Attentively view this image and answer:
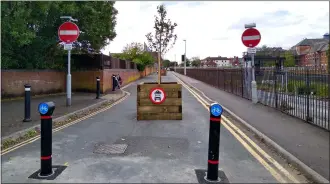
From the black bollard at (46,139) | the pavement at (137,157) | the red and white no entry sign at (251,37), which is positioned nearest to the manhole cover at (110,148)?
the pavement at (137,157)

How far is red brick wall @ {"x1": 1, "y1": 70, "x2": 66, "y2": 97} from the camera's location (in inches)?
553

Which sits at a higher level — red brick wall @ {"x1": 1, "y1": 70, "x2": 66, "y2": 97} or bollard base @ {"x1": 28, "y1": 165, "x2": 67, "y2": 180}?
red brick wall @ {"x1": 1, "y1": 70, "x2": 66, "y2": 97}

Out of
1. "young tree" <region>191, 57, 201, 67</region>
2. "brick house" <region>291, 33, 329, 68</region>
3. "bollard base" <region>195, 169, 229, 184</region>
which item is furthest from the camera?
"young tree" <region>191, 57, 201, 67</region>

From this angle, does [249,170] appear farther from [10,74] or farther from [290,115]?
[10,74]

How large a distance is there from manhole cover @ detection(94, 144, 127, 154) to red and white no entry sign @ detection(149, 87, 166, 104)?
3.24 metres

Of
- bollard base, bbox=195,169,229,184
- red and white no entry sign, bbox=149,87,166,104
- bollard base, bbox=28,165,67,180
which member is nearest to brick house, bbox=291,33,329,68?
red and white no entry sign, bbox=149,87,166,104

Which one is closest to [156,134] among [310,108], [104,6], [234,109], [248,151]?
[248,151]

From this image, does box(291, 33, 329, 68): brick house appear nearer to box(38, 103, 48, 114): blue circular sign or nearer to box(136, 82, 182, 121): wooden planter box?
box(136, 82, 182, 121): wooden planter box

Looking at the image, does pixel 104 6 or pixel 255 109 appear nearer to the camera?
pixel 255 109

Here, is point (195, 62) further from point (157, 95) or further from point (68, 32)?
point (157, 95)

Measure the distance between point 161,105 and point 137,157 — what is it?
4284 millimetres

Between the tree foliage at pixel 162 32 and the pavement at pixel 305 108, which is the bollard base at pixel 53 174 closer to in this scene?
the pavement at pixel 305 108

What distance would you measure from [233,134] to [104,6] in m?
13.6

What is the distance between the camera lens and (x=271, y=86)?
1275cm
